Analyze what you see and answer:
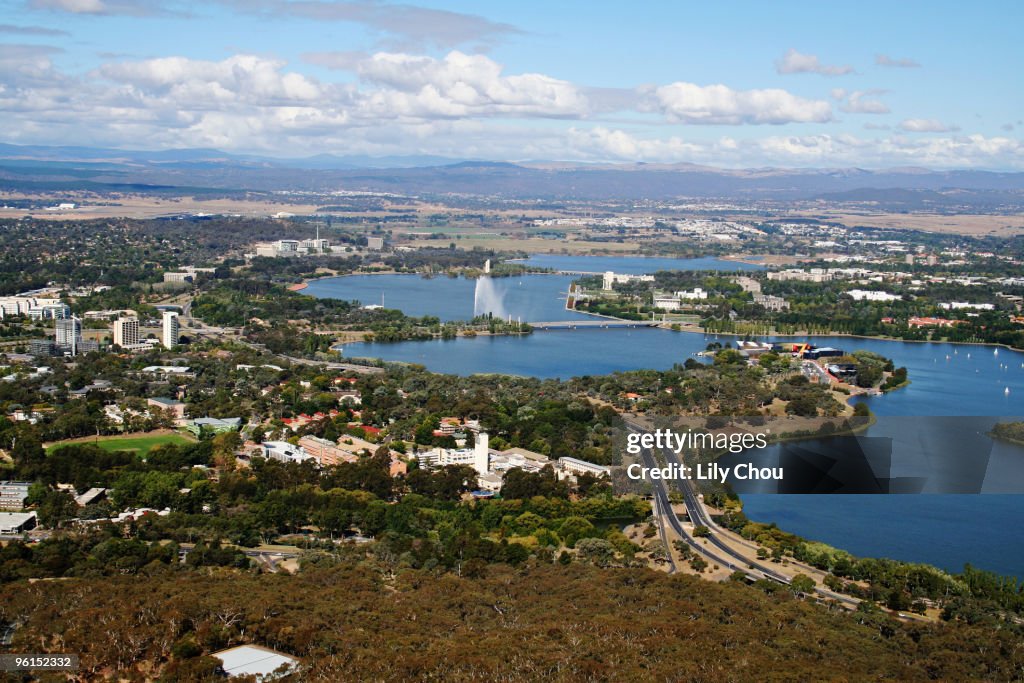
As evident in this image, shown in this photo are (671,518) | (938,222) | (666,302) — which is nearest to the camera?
(671,518)

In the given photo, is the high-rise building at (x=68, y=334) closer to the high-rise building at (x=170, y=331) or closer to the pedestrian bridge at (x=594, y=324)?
the high-rise building at (x=170, y=331)

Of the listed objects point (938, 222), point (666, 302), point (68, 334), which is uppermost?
point (938, 222)

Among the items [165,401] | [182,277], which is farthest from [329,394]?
[182,277]

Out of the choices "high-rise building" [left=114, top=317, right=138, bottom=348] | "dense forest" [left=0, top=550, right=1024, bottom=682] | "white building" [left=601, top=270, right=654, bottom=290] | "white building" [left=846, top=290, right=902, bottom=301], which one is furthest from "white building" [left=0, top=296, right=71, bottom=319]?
"white building" [left=846, top=290, right=902, bottom=301]

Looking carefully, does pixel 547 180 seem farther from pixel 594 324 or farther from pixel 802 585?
pixel 802 585

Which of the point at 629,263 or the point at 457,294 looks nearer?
the point at 457,294

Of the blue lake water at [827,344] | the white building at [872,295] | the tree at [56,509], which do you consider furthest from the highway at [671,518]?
the white building at [872,295]

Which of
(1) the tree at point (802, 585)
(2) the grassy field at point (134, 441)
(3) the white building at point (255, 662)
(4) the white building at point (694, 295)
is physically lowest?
(2) the grassy field at point (134, 441)

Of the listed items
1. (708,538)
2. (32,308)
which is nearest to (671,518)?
(708,538)
